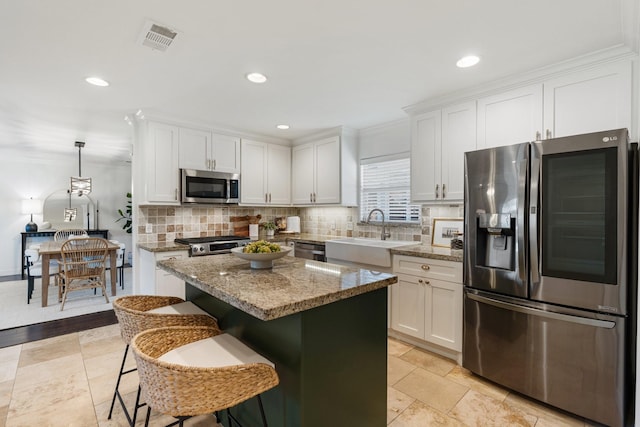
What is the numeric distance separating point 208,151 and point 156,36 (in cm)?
Answer: 205

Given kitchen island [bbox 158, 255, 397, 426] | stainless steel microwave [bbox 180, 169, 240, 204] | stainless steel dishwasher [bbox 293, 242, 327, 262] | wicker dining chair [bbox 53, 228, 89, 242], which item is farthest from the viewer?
wicker dining chair [bbox 53, 228, 89, 242]

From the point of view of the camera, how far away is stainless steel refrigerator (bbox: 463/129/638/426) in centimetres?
181

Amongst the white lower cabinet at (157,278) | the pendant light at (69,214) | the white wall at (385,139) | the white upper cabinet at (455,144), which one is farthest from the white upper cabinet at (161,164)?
the pendant light at (69,214)

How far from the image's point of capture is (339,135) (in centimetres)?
405

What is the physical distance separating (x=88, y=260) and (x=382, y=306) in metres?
4.44

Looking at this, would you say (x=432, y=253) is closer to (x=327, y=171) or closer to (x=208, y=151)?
(x=327, y=171)

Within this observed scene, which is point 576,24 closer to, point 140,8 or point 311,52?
point 311,52

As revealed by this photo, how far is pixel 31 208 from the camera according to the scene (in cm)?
638

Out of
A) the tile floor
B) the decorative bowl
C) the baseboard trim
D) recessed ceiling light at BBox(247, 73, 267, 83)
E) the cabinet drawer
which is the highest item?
recessed ceiling light at BBox(247, 73, 267, 83)

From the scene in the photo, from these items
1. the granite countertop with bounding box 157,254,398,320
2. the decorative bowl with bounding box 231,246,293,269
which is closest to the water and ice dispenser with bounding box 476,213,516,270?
the granite countertop with bounding box 157,254,398,320

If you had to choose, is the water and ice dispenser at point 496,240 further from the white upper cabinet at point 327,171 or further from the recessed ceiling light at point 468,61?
the white upper cabinet at point 327,171

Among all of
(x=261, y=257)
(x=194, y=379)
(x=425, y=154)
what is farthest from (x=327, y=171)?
(x=194, y=379)

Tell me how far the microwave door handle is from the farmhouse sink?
3.96ft

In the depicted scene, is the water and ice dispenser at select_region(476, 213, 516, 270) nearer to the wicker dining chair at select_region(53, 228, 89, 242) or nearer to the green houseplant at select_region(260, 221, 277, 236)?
the green houseplant at select_region(260, 221, 277, 236)
